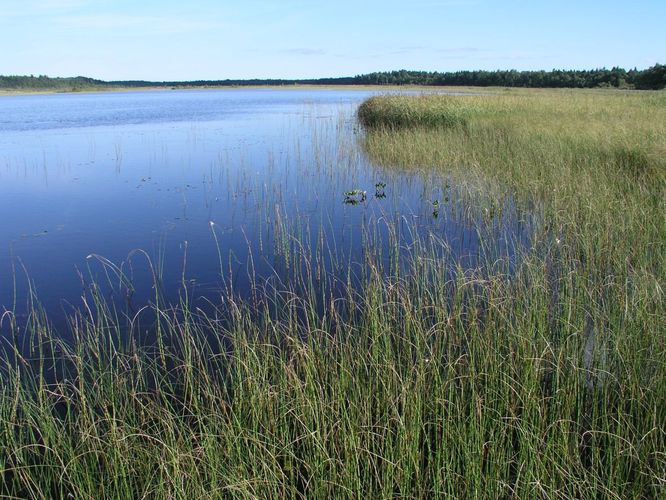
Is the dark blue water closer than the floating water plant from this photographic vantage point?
Yes

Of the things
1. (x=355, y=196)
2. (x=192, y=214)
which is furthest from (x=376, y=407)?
(x=355, y=196)

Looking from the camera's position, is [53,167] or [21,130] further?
[21,130]

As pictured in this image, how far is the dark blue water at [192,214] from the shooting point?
623cm

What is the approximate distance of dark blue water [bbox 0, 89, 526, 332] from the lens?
20.5 ft

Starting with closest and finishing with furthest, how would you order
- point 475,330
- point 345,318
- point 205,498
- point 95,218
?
1. point 205,498
2. point 475,330
3. point 345,318
4. point 95,218

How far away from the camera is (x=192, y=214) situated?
30.6 ft

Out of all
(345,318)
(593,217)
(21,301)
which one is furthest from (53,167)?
(593,217)

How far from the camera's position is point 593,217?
6.32 meters

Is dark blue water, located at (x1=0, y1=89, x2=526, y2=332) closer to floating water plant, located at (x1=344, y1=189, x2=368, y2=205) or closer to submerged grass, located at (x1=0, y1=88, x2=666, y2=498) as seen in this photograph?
floating water plant, located at (x1=344, y1=189, x2=368, y2=205)

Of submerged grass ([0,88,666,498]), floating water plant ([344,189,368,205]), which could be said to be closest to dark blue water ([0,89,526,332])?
floating water plant ([344,189,368,205])

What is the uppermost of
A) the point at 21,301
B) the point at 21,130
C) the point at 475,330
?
the point at 21,130

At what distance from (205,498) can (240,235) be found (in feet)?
19.1

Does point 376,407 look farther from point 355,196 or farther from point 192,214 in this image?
point 355,196

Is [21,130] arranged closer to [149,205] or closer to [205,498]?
[149,205]
